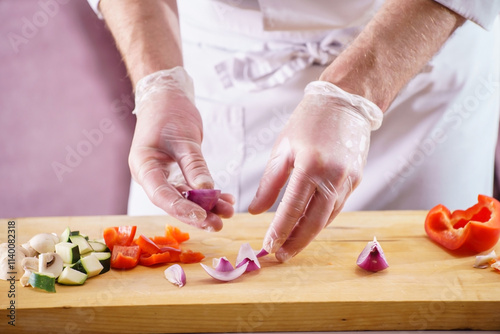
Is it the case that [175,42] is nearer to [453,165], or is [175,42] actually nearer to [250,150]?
[250,150]

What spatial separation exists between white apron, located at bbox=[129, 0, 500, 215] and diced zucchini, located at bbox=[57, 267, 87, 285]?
0.57 meters

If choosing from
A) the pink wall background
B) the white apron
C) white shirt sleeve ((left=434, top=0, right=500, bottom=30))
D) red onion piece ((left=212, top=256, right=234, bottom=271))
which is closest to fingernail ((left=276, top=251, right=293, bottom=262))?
red onion piece ((left=212, top=256, right=234, bottom=271))

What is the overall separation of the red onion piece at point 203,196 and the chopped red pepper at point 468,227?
1.69 ft

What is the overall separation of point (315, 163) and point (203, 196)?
0.81 feet

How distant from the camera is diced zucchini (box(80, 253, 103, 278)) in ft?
3.60

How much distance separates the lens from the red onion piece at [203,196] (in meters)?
1.17

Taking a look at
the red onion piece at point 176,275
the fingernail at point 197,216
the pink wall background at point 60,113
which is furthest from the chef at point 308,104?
the pink wall background at point 60,113

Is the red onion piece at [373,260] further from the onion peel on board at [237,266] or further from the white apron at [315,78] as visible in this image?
the white apron at [315,78]

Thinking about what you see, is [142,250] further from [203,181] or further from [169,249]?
[203,181]

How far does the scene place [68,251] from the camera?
3.66 feet

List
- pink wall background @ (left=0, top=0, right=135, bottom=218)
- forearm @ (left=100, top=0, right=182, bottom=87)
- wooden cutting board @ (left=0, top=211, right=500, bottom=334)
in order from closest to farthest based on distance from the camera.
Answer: wooden cutting board @ (left=0, top=211, right=500, bottom=334) → forearm @ (left=100, top=0, right=182, bottom=87) → pink wall background @ (left=0, top=0, right=135, bottom=218)

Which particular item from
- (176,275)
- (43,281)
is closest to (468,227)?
(176,275)

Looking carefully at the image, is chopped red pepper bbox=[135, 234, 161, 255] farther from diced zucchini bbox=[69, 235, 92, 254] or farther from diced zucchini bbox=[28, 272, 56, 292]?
diced zucchini bbox=[28, 272, 56, 292]

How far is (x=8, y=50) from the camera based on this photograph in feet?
8.45
